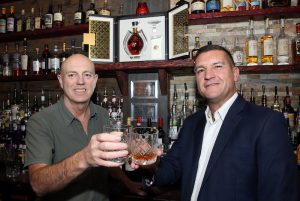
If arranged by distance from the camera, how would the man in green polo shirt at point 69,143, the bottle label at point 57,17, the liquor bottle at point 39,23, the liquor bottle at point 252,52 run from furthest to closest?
the liquor bottle at point 39,23
the bottle label at point 57,17
the liquor bottle at point 252,52
the man in green polo shirt at point 69,143

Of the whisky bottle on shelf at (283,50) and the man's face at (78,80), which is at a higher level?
the whisky bottle on shelf at (283,50)

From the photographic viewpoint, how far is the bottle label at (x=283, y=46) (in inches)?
89.0

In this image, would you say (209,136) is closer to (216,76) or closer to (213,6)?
(216,76)

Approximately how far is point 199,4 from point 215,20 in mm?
200

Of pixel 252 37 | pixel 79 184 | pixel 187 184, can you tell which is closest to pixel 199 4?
pixel 252 37

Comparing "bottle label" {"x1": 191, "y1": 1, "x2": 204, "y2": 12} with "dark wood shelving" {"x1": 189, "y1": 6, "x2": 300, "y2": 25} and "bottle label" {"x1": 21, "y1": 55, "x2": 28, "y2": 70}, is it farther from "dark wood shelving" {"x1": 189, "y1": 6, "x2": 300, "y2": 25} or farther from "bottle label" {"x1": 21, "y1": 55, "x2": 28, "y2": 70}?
"bottle label" {"x1": 21, "y1": 55, "x2": 28, "y2": 70}

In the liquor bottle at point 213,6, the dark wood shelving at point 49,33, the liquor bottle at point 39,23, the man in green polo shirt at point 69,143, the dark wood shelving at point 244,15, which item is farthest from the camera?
the liquor bottle at point 39,23

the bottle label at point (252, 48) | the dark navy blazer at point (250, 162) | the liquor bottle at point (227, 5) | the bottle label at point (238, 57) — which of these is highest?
the liquor bottle at point (227, 5)

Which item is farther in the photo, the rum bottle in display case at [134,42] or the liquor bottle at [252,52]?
the rum bottle in display case at [134,42]

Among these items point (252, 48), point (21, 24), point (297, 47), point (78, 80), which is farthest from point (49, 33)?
point (297, 47)

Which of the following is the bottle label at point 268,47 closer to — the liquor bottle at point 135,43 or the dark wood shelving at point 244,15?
the dark wood shelving at point 244,15

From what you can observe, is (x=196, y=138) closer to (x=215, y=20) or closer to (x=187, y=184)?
(x=187, y=184)

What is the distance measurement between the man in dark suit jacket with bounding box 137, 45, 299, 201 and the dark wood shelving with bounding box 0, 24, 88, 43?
161 cm

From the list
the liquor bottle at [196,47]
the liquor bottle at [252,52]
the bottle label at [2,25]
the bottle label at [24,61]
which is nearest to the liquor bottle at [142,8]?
the liquor bottle at [196,47]
